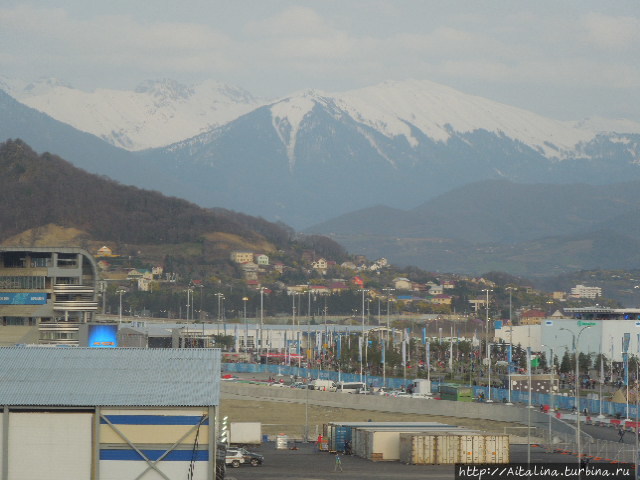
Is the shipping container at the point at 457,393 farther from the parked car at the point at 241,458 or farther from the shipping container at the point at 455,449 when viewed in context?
the parked car at the point at 241,458

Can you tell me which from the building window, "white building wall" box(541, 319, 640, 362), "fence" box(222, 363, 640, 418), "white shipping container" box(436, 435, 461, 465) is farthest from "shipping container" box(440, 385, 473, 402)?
"white building wall" box(541, 319, 640, 362)

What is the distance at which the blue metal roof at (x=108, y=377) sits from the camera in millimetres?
48375

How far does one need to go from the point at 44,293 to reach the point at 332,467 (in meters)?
46.3

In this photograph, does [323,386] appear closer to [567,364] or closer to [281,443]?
[281,443]

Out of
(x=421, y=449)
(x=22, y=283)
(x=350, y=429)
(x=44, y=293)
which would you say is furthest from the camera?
(x=22, y=283)

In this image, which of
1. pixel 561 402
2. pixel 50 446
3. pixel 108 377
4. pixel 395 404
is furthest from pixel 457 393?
pixel 50 446

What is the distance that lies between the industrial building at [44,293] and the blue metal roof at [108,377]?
2262 inches

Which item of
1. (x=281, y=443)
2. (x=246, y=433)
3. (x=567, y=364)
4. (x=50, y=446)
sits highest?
(x=50, y=446)

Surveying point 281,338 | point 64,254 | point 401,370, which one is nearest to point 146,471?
point 64,254

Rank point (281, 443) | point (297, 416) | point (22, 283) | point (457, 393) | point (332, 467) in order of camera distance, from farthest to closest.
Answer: point (22, 283) < point (457, 393) < point (297, 416) < point (281, 443) < point (332, 467)

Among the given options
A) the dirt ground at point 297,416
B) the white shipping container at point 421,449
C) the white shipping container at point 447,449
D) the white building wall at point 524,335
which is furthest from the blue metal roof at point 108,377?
the white building wall at point 524,335

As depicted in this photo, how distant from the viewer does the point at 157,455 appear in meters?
47.9

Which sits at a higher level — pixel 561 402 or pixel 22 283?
pixel 22 283

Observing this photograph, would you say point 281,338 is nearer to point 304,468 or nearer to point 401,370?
point 401,370
